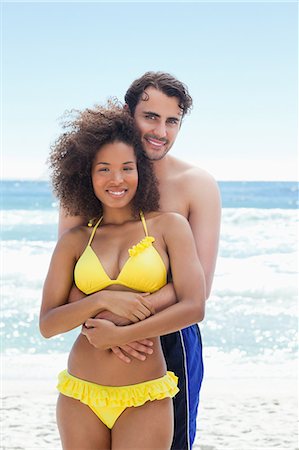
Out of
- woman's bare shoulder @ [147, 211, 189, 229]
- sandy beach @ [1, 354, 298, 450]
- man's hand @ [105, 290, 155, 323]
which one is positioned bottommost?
sandy beach @ [1, 354, 298, 450]

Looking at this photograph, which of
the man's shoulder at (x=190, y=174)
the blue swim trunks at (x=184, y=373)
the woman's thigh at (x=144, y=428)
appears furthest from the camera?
the man's shoulder at (x=190, y=174)

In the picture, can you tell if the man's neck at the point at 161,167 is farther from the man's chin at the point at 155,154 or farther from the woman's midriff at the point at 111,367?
the woman's midriff at the point at 111,367

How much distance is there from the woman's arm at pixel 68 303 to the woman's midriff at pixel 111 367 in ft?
0.42

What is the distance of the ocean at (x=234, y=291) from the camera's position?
9.09m

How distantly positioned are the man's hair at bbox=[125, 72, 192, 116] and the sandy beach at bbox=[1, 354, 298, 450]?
134 inches

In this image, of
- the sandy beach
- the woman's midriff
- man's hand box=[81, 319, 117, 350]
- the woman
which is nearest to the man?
the woman

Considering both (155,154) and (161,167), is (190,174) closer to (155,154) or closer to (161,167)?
(161,167)

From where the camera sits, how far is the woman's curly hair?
3050 millimetres

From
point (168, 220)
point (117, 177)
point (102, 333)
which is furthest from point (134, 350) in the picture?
point (117, 177)

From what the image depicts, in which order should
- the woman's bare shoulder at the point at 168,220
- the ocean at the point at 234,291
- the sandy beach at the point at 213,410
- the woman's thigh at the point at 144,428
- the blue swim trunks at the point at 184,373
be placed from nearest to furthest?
the woman's thigh at the point at 144,428 < the woman's bare shoulder at the point at 168,220 < the blue swim trunks at the point at 184,373 < the sandy beach at the point at 213,410 < the ocean at the point at 234,291

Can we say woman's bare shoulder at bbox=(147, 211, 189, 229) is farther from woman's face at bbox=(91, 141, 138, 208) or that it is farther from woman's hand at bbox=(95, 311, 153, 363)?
woman's hand at bbox=(95, 311, 153, 363)

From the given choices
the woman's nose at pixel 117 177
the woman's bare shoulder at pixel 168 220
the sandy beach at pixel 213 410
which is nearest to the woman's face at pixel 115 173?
the woman's nose at pixel 117 177

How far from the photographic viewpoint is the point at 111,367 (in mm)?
2898

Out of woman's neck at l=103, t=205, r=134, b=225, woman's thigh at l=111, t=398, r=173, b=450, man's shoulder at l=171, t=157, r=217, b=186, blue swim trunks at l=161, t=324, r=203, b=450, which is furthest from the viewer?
man's shoulder at l=171, t=157, r=217, b=186
